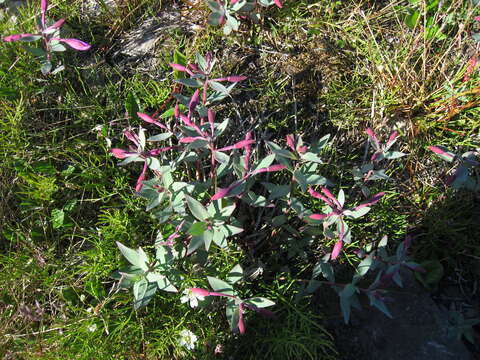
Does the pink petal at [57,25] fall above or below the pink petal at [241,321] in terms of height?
above

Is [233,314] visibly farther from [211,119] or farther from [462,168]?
[462,168]

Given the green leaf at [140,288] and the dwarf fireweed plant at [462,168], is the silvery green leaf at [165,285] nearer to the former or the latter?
the green leaf at [140,288]

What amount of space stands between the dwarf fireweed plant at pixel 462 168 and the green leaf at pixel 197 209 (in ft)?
3.45

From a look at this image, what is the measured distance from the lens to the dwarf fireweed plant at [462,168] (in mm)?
1984

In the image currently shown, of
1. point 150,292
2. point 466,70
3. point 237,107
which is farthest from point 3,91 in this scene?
point 466,70

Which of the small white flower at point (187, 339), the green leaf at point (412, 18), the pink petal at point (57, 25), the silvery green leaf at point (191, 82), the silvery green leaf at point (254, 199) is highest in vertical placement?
the pink petal at point (57, 25)

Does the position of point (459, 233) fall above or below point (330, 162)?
below

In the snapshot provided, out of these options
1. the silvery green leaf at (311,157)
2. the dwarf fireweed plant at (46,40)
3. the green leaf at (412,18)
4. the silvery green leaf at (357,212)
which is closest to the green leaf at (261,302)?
the silvery green leaf at (357,212)

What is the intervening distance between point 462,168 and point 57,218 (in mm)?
1895

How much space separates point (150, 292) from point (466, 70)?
1833 millimetres

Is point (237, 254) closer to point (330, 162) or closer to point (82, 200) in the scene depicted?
point (330, 162)

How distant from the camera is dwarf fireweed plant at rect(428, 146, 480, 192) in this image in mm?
1984

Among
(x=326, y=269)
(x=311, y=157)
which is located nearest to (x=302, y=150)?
(x=311, y=157)

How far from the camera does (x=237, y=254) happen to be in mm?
2025
